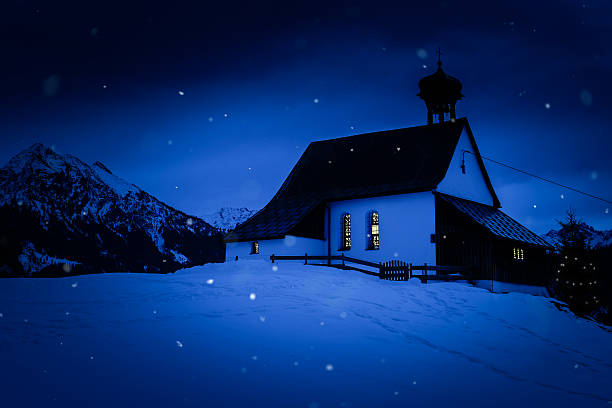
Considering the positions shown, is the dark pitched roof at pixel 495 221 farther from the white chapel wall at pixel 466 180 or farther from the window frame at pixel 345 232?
the window frame at pixel 345 232

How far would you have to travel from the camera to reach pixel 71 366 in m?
11.6

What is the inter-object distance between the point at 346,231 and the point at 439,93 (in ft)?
44.6

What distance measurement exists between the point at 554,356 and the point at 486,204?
24.5m

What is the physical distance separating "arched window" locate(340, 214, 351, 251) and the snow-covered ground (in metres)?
15.2

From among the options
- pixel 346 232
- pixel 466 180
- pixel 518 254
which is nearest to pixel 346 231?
pixel 346 232

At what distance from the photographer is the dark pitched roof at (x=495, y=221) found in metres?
33.6

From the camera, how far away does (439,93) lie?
45156mm

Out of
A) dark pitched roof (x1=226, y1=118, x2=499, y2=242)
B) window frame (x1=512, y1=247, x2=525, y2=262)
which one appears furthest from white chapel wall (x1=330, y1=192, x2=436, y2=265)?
window frame (x1=512, y1=247, x2=525, y2=262)

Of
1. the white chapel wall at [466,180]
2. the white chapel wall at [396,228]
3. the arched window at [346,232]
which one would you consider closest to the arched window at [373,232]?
the white chapel wall at [396,228]

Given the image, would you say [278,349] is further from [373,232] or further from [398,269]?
[373,232]

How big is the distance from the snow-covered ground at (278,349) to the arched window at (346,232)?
15.2 meters

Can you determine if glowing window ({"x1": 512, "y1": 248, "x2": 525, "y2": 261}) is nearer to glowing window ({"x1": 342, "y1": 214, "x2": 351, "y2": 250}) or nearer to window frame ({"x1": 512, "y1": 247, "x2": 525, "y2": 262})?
window frame ({"x1": 512, "y1": 247, "x2": 525, "y2": 262})

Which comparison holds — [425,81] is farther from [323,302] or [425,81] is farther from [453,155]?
[323,302]

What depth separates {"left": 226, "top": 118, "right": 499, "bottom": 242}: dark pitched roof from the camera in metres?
36.5
